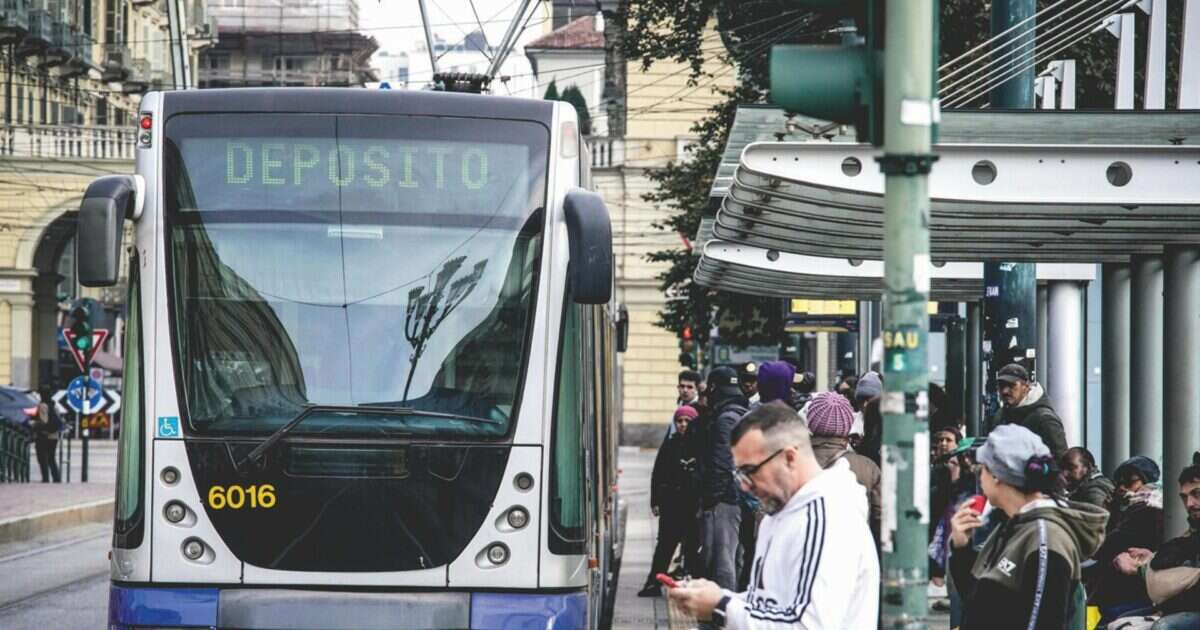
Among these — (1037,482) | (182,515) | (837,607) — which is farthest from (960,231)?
(837,607)

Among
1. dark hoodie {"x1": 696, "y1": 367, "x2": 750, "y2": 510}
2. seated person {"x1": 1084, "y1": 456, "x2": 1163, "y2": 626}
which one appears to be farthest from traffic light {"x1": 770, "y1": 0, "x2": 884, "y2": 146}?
dark hoodie {"x1": 696, "y1": 367, "x2": 750, "y2": 510}

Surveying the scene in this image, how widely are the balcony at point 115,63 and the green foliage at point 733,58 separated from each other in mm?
26363

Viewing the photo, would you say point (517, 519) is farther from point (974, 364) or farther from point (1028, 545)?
point (974, 364)

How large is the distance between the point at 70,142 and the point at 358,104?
45.9 m

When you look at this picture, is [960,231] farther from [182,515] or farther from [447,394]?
[182,515]

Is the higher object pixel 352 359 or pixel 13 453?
pixel 352 359

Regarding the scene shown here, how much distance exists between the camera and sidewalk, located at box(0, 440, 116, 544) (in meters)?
22.2

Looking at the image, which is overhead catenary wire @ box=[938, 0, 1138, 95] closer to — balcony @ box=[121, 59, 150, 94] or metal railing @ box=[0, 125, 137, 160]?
metal railing @ box=[0, 125, 137, 160]

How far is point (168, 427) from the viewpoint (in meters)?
8.92

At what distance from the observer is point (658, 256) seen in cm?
3247

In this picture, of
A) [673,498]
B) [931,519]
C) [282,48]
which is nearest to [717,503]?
[673,498]

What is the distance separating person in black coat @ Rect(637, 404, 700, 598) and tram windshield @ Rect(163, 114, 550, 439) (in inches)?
264

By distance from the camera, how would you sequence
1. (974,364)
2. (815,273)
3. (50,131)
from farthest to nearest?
(50,131) → (974,364) → (815,273)

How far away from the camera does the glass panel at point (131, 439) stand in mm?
8883
